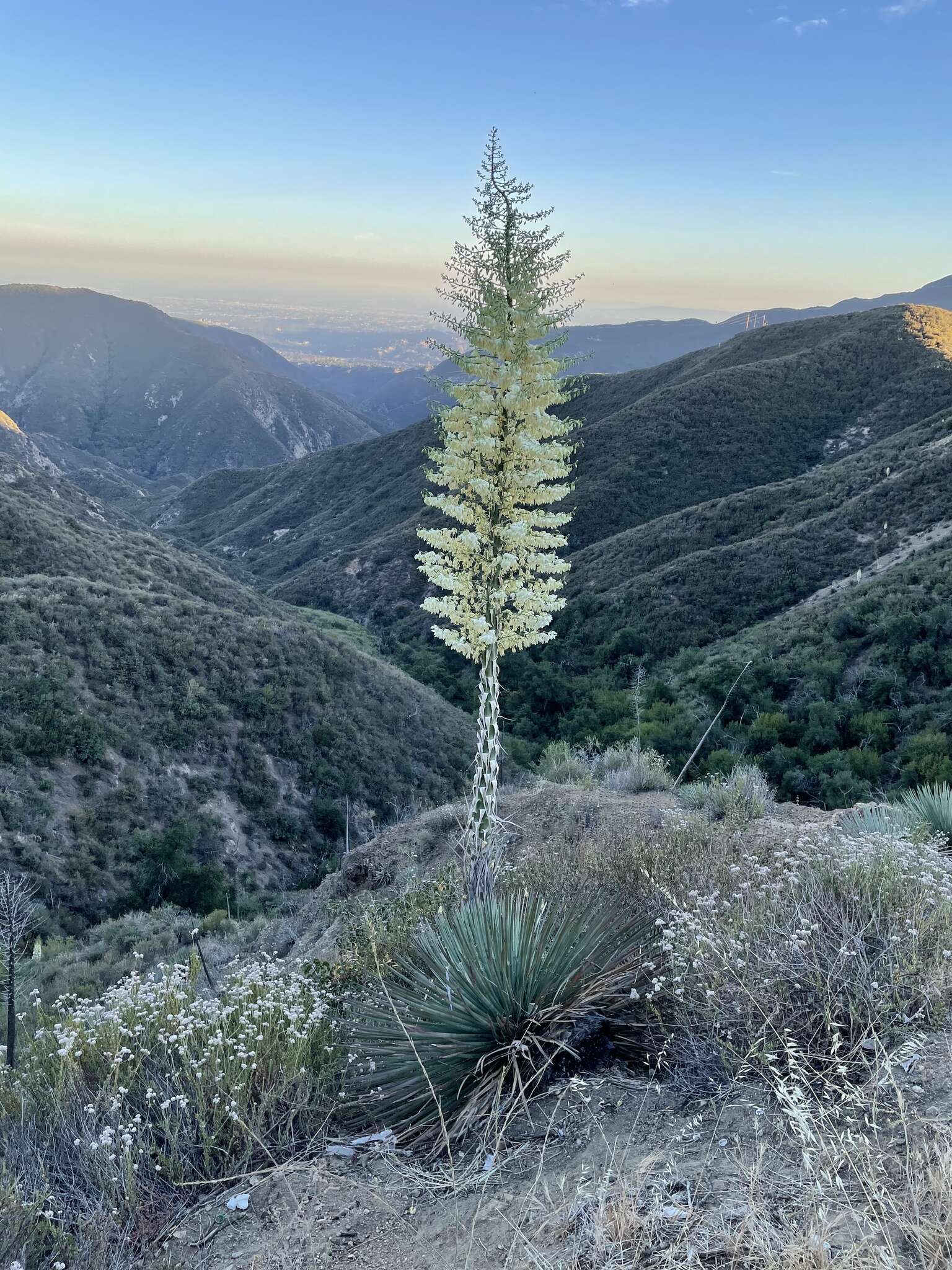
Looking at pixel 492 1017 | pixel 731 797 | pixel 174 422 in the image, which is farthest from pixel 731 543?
pixel 174 422

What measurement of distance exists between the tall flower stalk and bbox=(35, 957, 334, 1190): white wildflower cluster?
123 cm

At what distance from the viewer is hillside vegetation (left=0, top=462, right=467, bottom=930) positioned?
50.8ft

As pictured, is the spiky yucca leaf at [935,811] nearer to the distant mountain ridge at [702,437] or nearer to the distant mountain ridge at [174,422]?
→ the distant mountain ridge at [702,437]

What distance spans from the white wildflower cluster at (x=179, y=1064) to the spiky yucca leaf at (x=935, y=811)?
4.61m

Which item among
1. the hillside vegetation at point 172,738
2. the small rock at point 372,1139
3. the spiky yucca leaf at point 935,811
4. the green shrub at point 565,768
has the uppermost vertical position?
the spiky yucca leaf at point 935,811

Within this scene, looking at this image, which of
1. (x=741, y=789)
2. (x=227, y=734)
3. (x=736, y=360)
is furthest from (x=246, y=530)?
(x=741, y=789)

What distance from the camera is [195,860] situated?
650 inches

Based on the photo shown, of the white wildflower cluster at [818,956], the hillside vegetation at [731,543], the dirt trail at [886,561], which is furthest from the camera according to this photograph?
the dirt trail at [886,561]

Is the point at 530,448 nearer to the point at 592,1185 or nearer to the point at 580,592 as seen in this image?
the point at 592,1185

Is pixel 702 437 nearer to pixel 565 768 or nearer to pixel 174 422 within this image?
pixel 565 768

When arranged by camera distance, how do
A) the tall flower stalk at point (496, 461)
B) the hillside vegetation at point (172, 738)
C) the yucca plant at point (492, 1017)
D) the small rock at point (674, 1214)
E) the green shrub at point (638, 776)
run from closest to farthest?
the small rock at point (674, 1214) → the yucca plant at point (492, 1017) → the tall flower stalk at point (496, 461) → the green shrub at point (638, 776) → the hillside vegetation at point (172, 738)

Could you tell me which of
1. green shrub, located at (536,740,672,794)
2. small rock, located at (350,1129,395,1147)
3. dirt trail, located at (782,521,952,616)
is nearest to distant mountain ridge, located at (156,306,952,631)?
dirt trail, located at (782,521,952,616)

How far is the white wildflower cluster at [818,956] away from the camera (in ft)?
Answer: 9.23

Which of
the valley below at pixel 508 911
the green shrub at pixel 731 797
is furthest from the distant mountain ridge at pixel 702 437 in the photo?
the green shrub at pixel 731 797
